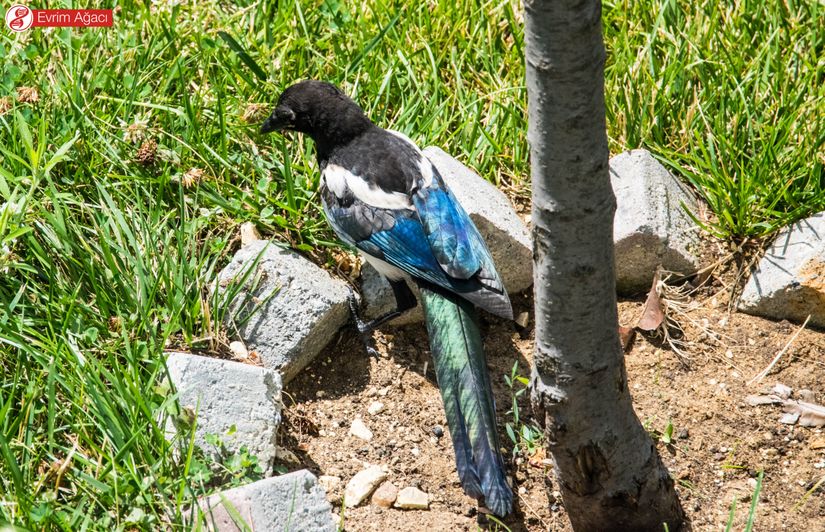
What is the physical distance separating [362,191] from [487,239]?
1.61 feet

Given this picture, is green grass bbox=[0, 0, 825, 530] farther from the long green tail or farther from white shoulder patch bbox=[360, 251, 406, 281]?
the long green tail

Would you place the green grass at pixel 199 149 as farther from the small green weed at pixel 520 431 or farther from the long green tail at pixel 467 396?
the small green weed at pixel 520 431

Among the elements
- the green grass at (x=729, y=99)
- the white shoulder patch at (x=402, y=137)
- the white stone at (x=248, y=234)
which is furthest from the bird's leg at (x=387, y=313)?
the green grass at (x=729, y=99)

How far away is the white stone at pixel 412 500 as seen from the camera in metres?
3.07

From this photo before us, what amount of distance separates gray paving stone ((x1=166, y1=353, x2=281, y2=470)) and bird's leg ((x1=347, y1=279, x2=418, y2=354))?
61 cm

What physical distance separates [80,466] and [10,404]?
0.26m

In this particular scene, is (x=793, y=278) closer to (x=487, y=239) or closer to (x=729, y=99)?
(x=729, y=99)

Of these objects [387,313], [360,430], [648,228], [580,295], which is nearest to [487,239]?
[387,313]

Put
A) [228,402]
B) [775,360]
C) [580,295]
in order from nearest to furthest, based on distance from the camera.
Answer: [580,295] < [228,402] < [775,360]

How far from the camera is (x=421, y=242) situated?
11.4ft

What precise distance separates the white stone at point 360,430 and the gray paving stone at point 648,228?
1.09 metres

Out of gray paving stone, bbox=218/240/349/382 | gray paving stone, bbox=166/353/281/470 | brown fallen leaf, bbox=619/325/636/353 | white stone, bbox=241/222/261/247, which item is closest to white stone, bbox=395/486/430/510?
gray paving stone, bbox=166/353/281/470

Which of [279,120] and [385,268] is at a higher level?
[279,120]

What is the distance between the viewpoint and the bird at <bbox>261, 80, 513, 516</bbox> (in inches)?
120
